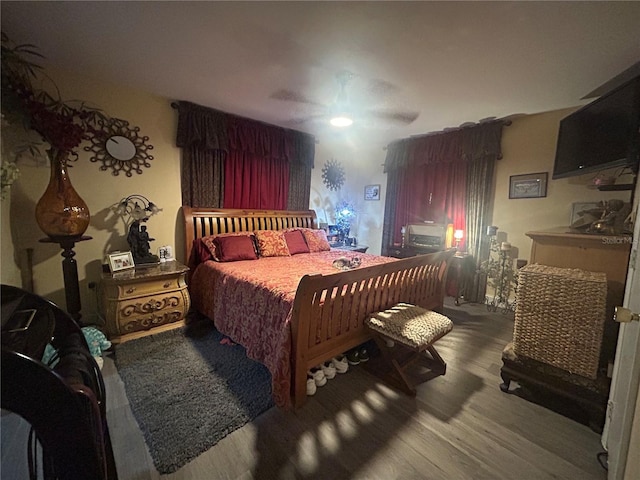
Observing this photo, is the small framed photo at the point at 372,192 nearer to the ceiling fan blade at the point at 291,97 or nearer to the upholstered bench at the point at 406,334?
the ceiling fan blade at the point at 291,97

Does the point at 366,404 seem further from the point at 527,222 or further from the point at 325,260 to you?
the point at 527,222

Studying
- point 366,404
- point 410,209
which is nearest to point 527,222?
point 410,209

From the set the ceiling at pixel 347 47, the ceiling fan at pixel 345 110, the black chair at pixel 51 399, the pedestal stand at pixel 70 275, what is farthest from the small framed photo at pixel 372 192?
the black chair at pixel 51 399

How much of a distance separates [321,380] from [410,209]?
3275mm

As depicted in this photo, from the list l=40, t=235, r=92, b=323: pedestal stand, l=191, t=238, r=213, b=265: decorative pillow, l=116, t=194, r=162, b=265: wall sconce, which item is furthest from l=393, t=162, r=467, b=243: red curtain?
l=40, t=235, r=92, b=323: pedestal stand

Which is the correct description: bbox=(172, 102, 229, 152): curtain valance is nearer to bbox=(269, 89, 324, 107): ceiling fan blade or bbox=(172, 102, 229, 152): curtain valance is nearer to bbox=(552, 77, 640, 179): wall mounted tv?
bbox=(269, 89, 324, 107): ceiling fan blade

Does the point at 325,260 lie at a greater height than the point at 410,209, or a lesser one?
lesser

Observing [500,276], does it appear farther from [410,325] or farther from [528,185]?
[410,325]

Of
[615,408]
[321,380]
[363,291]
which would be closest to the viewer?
[615,408]

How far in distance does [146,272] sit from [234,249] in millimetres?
837

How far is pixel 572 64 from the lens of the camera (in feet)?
6.51

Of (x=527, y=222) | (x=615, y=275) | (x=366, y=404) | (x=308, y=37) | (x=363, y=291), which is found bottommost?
(x=366, y=404)

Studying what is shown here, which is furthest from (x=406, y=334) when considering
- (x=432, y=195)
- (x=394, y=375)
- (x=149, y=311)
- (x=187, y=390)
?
(x=432, y=195)

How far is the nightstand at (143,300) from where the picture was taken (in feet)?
7.26
